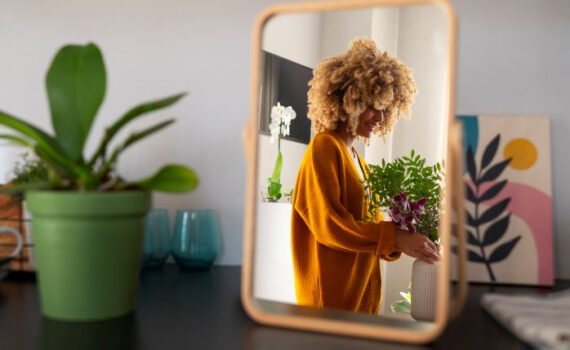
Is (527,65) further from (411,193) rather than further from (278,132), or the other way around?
(278,132)

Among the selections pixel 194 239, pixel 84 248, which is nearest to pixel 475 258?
pixel 194 239

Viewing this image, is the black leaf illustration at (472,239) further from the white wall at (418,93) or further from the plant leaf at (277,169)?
the plant leaf at (277,169)

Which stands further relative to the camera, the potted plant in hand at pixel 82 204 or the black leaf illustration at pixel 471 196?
the black leaf illustration at pixel 471 196

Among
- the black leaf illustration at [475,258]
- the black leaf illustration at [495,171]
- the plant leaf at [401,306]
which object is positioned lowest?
the plant leaf at [401,306]

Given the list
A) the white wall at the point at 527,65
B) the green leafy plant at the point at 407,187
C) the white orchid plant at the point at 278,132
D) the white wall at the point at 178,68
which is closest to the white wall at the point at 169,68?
the white wall at the point at 178,68

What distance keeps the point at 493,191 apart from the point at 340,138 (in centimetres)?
34

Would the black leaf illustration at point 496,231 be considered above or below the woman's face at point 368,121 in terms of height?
below

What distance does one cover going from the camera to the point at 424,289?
810 millimetres

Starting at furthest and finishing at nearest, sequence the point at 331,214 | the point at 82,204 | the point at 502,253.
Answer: the point at 502,253
the point at 331,214
the point at 82,204

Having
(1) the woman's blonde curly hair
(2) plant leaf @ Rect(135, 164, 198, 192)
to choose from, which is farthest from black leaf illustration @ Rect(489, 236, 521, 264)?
(2) plant leaf @ Rect(135, 164, 198, 192)

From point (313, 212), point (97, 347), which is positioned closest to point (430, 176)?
point (313, 212)

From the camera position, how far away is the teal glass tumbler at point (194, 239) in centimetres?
96

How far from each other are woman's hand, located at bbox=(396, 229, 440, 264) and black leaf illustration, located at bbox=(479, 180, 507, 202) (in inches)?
8.0

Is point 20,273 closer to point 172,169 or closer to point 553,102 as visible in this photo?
point 172,169
